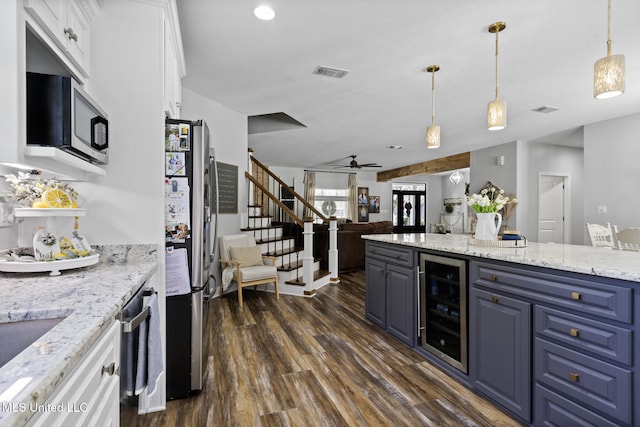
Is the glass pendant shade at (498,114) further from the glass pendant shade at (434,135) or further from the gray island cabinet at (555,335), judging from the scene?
the gray island cabinet at (555,335)

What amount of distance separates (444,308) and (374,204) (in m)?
9.21

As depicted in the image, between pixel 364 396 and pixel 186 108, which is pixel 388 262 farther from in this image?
pixel 186 108

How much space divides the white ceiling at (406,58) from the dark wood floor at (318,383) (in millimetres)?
2392

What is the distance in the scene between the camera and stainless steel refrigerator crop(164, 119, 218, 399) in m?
2.07

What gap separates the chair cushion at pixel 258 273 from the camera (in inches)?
164

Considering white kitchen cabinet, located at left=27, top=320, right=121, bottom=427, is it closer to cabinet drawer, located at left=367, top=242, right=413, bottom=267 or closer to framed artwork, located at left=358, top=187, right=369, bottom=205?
cabinet drawer, located at left=367, top=242, right=413, bottom=267

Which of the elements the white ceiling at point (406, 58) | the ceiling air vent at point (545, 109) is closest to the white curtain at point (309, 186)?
the white ceiling at point (406, 58)

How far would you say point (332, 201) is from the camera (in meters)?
11.2

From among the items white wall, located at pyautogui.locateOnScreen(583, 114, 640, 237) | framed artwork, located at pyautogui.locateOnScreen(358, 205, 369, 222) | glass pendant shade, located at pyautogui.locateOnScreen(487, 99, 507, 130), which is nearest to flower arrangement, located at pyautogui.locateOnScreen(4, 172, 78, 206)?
glass pendant shade, located at pyautogui.locateOnScreen(487, 99, 507, 130)

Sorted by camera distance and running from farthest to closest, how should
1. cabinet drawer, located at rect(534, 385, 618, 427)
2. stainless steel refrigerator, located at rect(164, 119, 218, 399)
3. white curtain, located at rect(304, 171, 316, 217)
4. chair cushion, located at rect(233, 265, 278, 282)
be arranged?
white curtain, located at rect(304, 171, 316, 217) → chair cushion, located at rect(233, 265, 278, 282) → stainless steel refrigerator, located at rect(164, 119, 218, 399) → cabinet drawer, located at rect(534, 385, 618, 427)

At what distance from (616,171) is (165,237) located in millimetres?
6392

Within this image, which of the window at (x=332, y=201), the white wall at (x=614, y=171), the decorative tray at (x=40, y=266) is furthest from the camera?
the window at (x=332, y=201)
